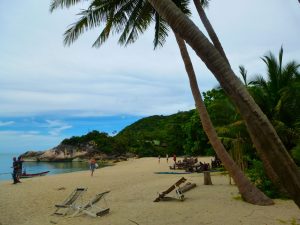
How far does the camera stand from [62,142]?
254 feet

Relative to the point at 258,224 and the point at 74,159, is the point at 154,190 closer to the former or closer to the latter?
the point at 258,224

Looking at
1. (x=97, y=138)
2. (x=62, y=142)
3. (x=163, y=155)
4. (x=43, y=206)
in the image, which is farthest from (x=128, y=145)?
(x=43, y=206)

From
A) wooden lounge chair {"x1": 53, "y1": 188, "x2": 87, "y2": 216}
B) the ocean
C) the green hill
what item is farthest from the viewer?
the ocean

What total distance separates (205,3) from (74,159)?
59961 mm

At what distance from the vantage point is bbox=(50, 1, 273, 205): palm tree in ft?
34.7

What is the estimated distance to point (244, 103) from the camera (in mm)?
4109

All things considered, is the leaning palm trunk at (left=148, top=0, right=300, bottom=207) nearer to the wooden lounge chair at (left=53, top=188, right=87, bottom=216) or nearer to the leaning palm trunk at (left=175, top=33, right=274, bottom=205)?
the leaning palm trunk at (left=175, top=33, right=274, bottom=205)

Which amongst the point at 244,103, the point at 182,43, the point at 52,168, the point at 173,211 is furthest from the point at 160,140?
the point at 244,103

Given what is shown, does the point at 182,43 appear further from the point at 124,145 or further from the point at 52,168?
the point at 124,145

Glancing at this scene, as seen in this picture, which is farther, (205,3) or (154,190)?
(154,190)

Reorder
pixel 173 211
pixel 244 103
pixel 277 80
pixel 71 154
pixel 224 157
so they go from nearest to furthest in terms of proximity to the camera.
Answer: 1. pixel 244 103
2. pixel 173 211
3. pixel 224 157
4. pixel 277 80
5. pixel 71 154

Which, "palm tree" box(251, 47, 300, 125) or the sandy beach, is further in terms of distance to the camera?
"palm tree" box(251, 47, 300, 125)

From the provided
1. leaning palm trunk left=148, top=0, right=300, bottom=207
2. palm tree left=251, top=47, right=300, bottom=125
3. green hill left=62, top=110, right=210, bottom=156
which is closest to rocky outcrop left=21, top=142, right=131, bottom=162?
green hill left=62, top=110, right=210, bottom=156

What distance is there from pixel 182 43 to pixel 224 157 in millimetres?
3976
